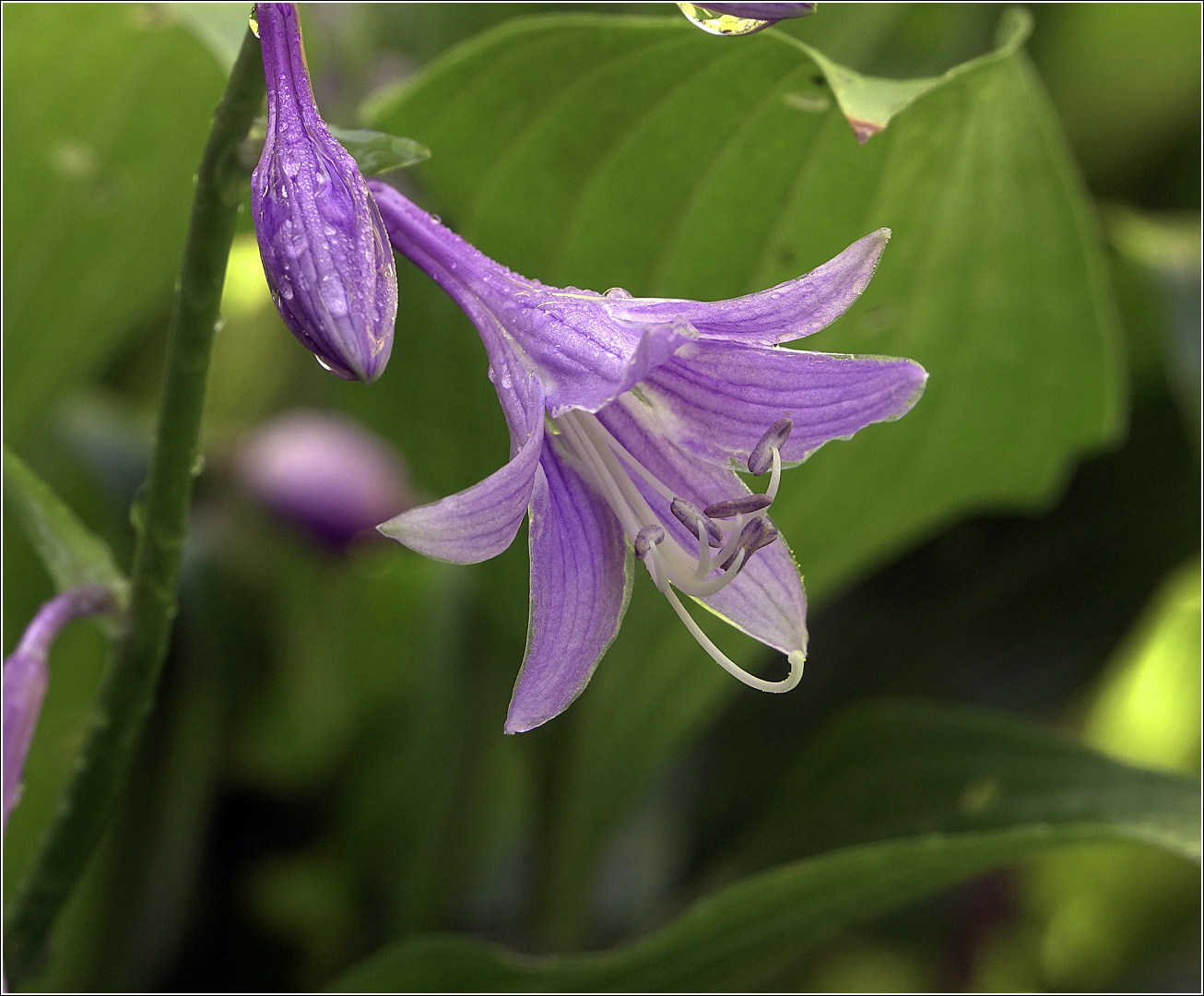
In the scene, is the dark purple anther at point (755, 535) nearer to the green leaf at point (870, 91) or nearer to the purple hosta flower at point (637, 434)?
the purple hosta flower at point (637, 434)

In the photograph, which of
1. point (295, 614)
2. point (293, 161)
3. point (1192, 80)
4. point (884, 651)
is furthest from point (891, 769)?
point (1192, 80)

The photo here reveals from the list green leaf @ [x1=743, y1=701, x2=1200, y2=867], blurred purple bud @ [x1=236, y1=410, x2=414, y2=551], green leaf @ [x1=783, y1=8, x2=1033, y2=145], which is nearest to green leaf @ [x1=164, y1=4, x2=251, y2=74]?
green leaf @ [x1=783, y1=8, x2=1033, y2=145]

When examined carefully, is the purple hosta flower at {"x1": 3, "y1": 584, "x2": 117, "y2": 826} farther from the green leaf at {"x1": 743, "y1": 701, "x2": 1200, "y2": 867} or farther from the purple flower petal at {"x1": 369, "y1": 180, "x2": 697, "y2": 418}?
the green leaf at {"x1": 743, "y1": 701, "x2": 1200, "y2": 867}

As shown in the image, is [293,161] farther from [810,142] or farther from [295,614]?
[295,614]

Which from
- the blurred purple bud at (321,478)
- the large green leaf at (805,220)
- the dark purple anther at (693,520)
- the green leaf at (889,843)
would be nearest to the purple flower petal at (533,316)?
the dark purple anther at (693,520)

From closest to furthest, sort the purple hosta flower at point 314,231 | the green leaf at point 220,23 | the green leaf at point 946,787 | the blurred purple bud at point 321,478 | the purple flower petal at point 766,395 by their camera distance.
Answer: the purple hosta flower at point 314,231 → the purple flower petal at point 766,395 → the green leaf at point 220,23 → the green leaf at point 946,787 → the blurred purple bud at point 321,478
